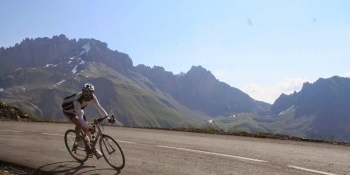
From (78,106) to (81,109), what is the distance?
0.25 m

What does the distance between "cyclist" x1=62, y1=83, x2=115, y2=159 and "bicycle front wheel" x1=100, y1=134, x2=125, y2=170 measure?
231 millimetres

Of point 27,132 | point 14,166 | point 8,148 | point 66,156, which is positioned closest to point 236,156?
point 66,156

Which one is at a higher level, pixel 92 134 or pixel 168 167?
pixel 92 134

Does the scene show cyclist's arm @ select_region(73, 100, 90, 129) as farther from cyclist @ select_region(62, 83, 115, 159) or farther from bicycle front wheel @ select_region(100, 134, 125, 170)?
bicycle front wheel @ select_region(100, 134, 125, 170)

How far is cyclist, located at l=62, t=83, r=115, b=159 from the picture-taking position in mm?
7984

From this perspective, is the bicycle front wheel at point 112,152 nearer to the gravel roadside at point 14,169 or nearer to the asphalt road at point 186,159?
the asphalt road at point 186,159

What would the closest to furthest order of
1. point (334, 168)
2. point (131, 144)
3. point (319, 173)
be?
point (319, 173)
point (334, 168)
point (131, 144)

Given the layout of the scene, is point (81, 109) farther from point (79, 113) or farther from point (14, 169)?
point (14, 169)

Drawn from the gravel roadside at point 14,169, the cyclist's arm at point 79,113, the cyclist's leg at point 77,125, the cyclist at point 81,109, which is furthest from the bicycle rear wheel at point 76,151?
the gravel roadside at point 14,169

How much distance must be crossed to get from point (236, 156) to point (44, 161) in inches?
221

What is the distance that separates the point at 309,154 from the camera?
10086 mm

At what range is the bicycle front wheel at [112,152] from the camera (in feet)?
25.5

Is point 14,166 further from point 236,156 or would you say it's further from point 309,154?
point 309,154

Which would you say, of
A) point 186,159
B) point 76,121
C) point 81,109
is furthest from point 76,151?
point 186,159
